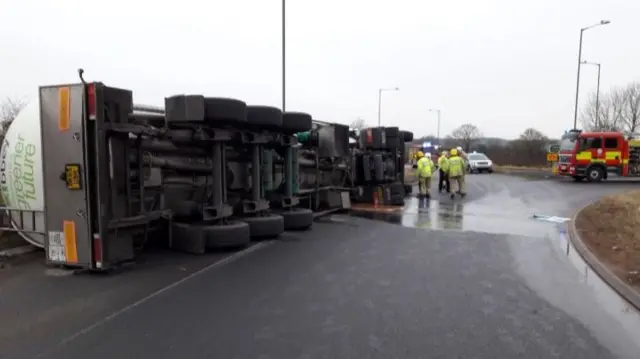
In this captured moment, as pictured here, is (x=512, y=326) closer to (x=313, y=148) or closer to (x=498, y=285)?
(x=498, y=285)

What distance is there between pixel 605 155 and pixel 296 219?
72.6 ft

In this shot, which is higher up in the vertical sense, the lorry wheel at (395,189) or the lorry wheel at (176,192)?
the lorry wheel at (176,192)

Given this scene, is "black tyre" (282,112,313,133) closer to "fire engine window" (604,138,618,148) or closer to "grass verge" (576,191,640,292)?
"grass verge" (576,191,640,292)

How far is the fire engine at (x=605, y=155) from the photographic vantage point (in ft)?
85.2

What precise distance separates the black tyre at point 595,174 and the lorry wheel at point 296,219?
21.2 meters

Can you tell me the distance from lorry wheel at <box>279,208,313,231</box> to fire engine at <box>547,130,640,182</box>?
21090mm

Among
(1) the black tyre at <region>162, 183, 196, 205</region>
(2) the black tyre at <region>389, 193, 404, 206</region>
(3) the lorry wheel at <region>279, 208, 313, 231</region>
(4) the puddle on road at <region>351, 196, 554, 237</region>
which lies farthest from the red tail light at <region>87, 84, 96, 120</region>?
(2) the black tyre at <region>389, 193, 404, 206</region>

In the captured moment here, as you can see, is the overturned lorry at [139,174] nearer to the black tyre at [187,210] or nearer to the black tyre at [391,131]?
the black tyre at [187,210]

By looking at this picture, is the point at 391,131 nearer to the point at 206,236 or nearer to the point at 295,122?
the point at 295,122

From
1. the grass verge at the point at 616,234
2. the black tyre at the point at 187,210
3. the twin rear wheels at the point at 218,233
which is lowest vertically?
the grass verge at the point at 616,234

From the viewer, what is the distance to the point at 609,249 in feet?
25.6

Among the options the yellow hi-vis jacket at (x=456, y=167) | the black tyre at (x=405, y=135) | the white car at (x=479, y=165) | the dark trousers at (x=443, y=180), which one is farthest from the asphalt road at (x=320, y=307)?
the white car at (x=479, y=165)

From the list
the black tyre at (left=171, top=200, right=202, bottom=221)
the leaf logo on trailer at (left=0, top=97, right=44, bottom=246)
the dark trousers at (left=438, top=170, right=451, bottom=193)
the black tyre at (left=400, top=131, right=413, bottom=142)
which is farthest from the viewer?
the dark trousers at (left=438, top=170, right=451, bottom=193)

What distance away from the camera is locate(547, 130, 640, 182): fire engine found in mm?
25969
